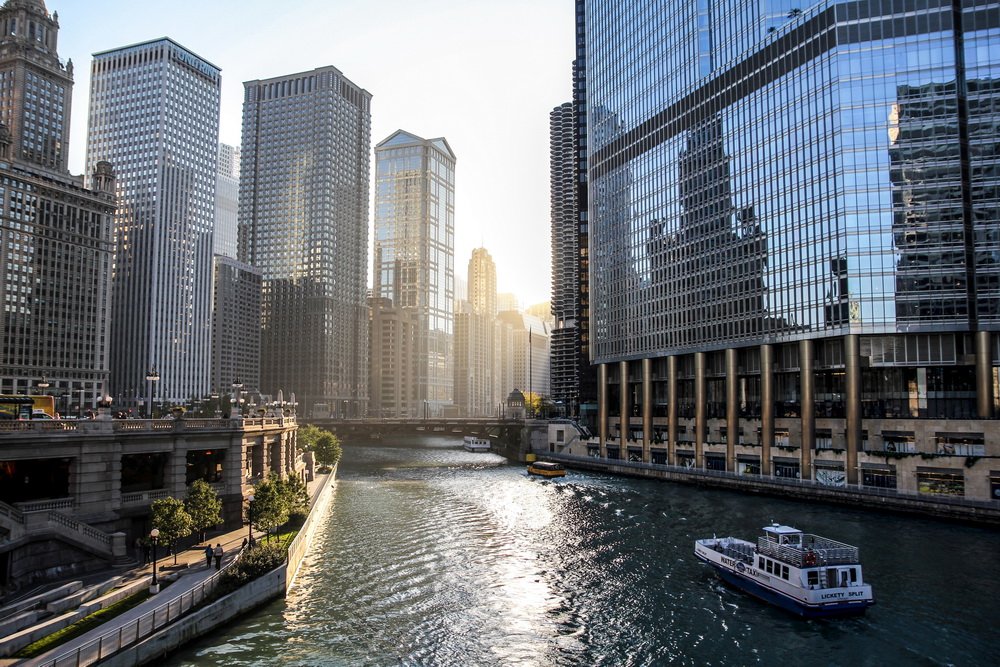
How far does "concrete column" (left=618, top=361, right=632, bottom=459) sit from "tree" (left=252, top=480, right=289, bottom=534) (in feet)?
308

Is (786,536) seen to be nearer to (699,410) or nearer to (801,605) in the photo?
(801,605)

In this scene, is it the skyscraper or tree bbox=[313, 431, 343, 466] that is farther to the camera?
the skyscraper

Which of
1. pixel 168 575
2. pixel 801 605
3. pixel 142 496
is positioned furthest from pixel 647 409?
pixel 168 575

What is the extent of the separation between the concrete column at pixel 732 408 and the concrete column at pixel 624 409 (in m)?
28.2

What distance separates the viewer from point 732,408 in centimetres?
11188

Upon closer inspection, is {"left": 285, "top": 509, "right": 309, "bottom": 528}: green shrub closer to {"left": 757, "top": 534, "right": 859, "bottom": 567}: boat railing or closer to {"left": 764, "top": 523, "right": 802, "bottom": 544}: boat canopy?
{"left": 757, "top": 534, "right": 859, "bottom": 567}: boat railing

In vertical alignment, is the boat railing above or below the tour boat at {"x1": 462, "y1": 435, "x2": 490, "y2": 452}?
above

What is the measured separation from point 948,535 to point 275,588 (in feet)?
196

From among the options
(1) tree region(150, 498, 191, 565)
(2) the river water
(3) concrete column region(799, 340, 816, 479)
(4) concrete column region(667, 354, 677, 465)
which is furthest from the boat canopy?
(4) concrete column region(667, 354, 677, 465)

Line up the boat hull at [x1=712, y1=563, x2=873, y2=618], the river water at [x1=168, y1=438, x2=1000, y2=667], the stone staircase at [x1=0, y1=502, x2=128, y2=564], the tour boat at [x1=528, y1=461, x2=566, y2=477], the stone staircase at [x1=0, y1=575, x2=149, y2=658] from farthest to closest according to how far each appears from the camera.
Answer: the tour boat at [x1=528, y1=461, x2=566, y2=477] → the boat hull at [x1=712, y1=563, x2=873, y2=618] → the stone staircase at [x1=0, y1=502, x2=128, y2=564] → the river water at [x1=168, y1=438, x2=1000, y2=667] → the stone staircase at [x1=0, y1=575, x2=149, y2=658]

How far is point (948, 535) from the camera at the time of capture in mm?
65688

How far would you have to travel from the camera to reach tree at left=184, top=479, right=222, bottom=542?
48000 mm

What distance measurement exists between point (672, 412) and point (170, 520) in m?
96.2

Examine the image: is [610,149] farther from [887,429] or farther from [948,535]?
[948,535]
